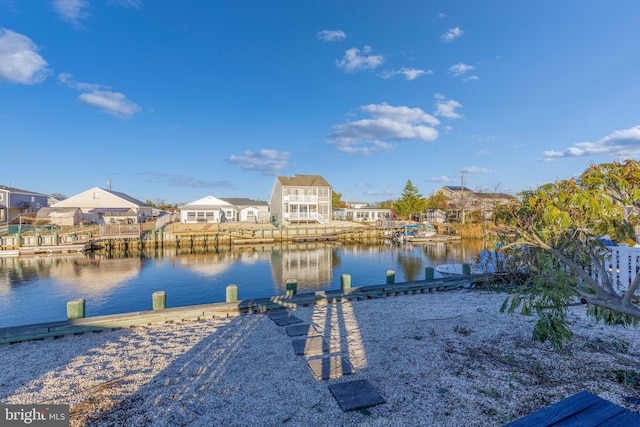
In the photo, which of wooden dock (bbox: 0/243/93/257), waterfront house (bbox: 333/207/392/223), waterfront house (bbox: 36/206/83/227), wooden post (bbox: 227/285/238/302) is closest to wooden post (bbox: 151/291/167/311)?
wooden post (bbox: 227/285/238/302)

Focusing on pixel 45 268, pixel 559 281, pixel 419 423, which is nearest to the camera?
pixel 419 423

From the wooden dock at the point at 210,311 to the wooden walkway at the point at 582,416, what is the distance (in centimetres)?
686

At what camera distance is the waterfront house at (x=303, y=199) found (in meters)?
42.3

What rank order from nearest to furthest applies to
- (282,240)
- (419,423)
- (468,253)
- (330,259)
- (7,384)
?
1. (419,423)
2. (7,384)
3. (330,259)
4. (468,253)
5. (282,240)

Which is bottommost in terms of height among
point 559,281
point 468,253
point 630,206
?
point 468,253

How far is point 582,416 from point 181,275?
65.2 feet

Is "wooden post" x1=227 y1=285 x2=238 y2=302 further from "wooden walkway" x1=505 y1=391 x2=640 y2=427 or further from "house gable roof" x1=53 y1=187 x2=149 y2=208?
"house gable roof" x1=53 y1=187 x2=149 y2=208

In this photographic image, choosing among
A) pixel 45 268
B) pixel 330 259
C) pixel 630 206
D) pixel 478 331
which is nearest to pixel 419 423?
pixel 630 206

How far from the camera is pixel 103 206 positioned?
131 ft

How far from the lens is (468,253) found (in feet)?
91.0

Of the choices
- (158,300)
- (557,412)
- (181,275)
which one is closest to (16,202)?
(181,275)

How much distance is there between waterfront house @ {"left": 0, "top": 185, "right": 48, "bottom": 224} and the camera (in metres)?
37.4

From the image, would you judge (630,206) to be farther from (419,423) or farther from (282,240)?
(282,240)

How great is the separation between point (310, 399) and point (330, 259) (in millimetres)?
21165
